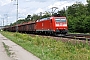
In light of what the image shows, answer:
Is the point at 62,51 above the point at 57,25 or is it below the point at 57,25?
below

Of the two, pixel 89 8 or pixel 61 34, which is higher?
pixel 89 8

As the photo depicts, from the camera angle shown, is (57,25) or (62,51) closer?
(62,51)

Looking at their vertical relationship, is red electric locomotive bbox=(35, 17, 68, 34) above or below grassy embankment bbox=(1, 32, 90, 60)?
above

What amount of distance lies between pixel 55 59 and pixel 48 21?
34.5m

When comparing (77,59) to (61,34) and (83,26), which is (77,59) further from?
(83,26)

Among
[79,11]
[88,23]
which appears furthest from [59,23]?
[79,11]

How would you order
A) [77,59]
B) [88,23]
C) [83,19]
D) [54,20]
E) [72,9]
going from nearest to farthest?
1. [77,59]
2. [54,20]
3. [88,23]
4. [83,19]
5. [72,9]

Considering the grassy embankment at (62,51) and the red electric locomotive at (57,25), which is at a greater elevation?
the red electric locomotive at (57,25)

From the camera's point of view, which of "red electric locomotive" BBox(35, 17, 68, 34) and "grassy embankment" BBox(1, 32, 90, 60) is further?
"red electric locomotive" BBox(35, 17, 68, 34)

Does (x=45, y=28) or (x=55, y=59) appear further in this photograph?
(x=45, y=28)

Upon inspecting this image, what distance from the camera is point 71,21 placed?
8044 cm

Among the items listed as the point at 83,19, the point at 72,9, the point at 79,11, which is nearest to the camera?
the point at 83,19

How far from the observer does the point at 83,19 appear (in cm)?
7700

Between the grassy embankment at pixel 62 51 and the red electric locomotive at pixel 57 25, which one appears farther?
the red electric locomotive at pixel 57 25
